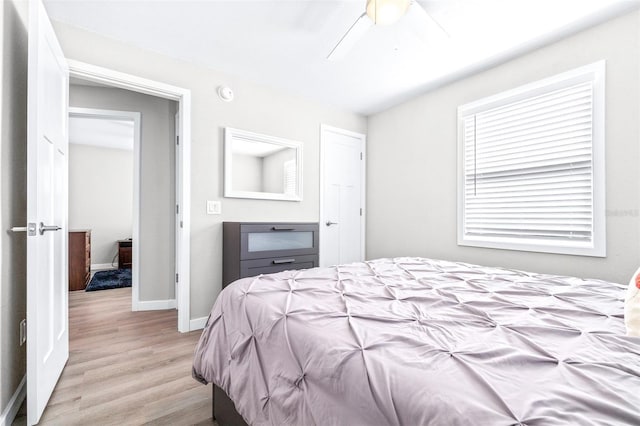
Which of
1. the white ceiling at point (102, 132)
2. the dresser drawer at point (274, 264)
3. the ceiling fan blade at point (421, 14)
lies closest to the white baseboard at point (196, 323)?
the dresser drawer at point (274, 264)

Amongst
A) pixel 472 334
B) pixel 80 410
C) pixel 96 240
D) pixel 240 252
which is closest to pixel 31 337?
pixel 80 410

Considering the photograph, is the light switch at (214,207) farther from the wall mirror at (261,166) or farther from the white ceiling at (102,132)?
the white ceiling at (102,132)

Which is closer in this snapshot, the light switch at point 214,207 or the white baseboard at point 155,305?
the light switch at point 214,207

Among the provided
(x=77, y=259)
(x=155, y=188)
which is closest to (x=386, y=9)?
(x=155, y=188)

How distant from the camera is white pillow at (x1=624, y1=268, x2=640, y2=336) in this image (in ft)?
2.53

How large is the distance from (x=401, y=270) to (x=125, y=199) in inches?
250

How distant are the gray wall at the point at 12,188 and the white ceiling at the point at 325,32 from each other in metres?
0.66

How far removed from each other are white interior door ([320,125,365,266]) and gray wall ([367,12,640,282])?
0.16m

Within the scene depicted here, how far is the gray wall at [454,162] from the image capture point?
6.38 ft

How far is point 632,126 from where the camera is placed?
6.30 ft

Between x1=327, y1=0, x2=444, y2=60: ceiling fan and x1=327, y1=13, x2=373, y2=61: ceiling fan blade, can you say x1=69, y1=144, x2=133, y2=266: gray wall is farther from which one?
x1=327, y1=0, x2=444, y2=60: ceiling fan

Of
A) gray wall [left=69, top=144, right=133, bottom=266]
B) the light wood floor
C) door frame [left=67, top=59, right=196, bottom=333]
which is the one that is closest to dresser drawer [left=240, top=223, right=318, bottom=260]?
door frame [left=67, top=59, right=196, bottom=333]

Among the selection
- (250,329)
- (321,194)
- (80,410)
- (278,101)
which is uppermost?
(278,101)

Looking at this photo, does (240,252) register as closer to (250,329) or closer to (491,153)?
(250,329)
